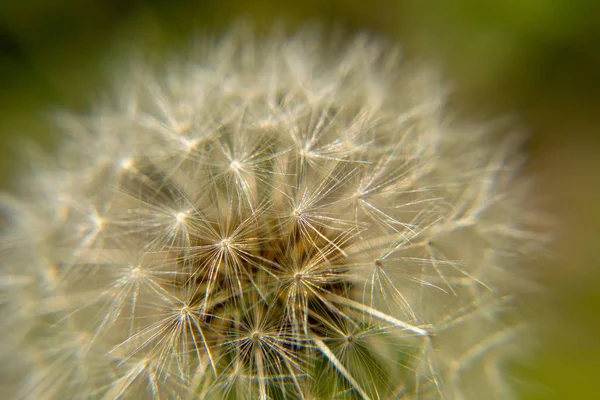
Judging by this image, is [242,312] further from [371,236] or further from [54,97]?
[54,97]

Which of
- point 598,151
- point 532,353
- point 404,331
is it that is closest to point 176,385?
point 404,331

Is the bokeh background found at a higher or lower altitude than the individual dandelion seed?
higher

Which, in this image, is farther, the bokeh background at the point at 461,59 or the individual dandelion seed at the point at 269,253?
the bokeh background at the point at 461,59

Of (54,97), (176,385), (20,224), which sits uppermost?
(54,97)

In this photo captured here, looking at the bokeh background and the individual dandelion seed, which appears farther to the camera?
the bokeh background

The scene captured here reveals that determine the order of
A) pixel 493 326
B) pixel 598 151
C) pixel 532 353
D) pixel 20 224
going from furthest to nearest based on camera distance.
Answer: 1. pixel 598 151
2. pixel 532 353
3. pixel 20 224
4. pixel 493 326
